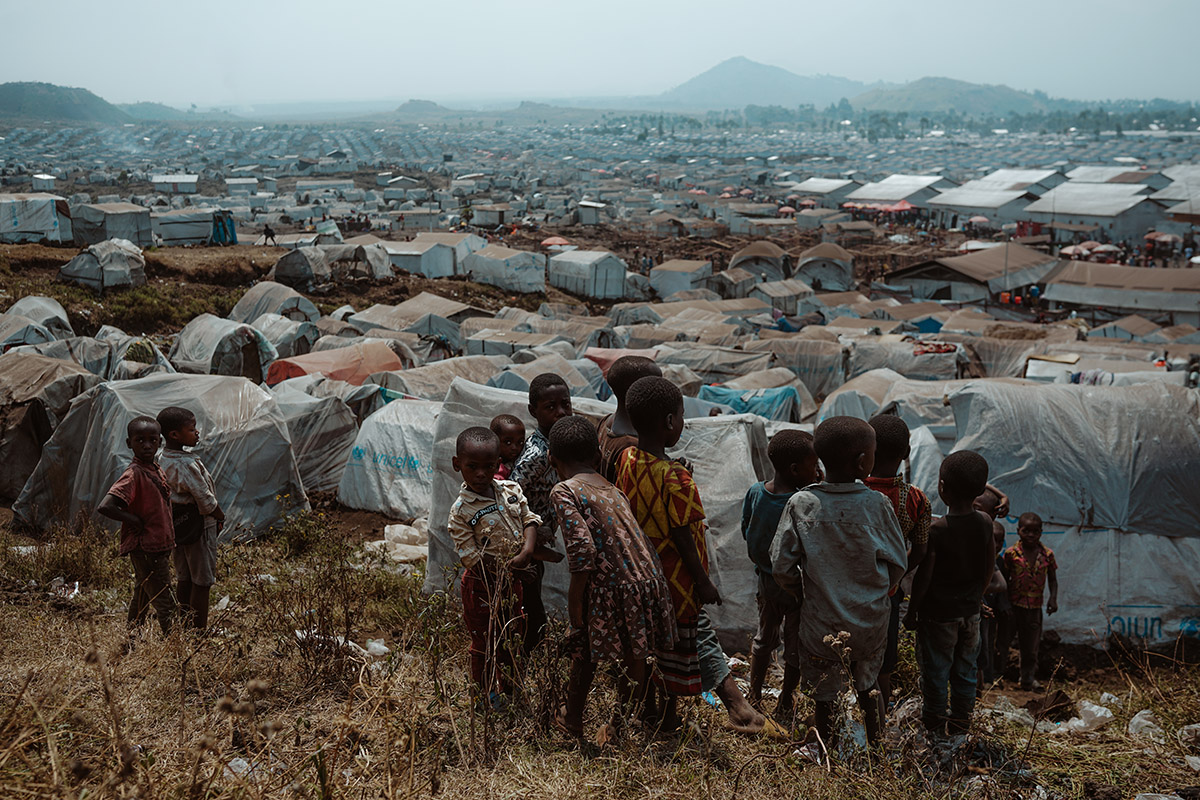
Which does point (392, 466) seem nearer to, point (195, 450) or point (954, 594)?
point (195, 450)

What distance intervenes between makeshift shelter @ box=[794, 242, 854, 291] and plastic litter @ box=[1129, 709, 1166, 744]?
31966mm

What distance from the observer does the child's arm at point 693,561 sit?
2.97m

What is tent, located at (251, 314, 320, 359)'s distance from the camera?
614 inches

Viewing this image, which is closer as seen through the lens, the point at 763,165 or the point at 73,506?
the point at 73,506

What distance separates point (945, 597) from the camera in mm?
3352

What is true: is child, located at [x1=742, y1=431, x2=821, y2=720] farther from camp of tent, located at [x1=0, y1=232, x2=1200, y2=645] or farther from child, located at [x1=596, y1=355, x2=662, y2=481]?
camp of tent, located at [x1=0, y1=232, x2=1200, y2=645]

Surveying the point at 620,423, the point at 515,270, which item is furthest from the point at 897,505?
the point at 515,270

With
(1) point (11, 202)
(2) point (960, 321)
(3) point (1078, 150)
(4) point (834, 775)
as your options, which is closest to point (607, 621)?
(4) point (834, 775)

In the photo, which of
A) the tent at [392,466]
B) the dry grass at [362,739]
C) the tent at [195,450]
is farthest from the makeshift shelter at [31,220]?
the dry grass at [362,739]

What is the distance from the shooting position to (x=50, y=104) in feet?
559

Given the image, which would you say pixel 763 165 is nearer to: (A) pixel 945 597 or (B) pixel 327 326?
(B) pixel 327 326

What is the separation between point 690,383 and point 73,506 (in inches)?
300

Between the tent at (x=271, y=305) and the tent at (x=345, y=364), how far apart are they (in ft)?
21.1

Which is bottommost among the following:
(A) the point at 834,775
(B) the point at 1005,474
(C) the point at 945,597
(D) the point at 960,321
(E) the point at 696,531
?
(D) the point at 960,321
